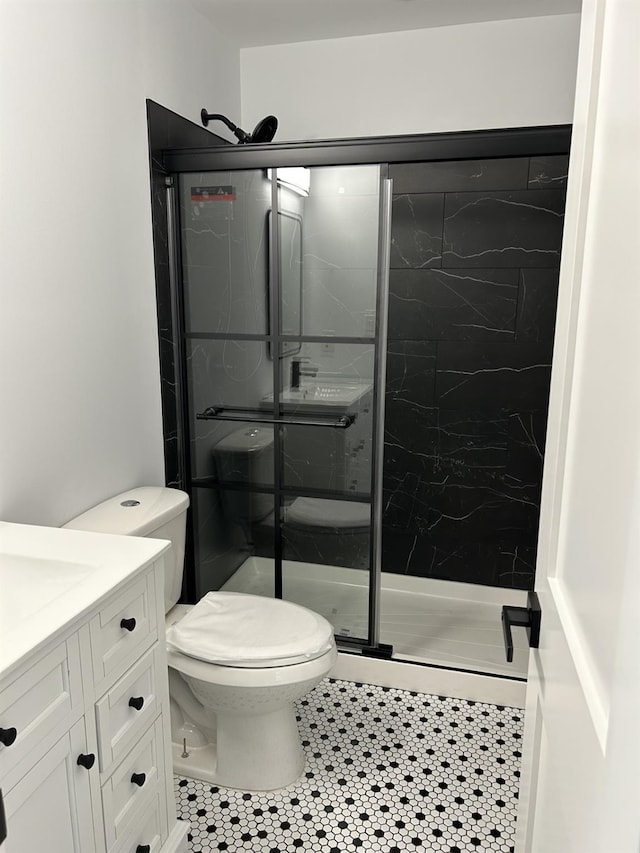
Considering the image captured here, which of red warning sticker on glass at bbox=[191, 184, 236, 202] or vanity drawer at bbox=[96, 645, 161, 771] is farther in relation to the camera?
red warning sticker on glass at bbox=[191, 184, 236, 202]

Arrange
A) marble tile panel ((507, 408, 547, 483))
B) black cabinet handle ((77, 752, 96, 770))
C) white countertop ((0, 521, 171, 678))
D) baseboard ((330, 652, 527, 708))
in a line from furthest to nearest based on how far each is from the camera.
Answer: marble tile panel ((507, 408, 547, 483)) < baseboard ((330, 652, 527, 708)) < black cabinet handle ((77, 752, 96, 770)) < white countertop ((0, 521, 171, 678))

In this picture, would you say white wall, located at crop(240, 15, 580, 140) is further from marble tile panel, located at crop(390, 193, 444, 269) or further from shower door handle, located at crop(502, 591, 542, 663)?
shower door handle, located at crop(502, 591, 542, 663)

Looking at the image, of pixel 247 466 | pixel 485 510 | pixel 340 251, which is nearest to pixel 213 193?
pixel 340 251

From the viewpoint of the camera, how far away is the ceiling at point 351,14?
2270 millimetres

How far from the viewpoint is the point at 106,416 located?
1.97 m

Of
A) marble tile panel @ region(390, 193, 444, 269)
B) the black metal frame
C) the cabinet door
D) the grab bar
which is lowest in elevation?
the cabinet door

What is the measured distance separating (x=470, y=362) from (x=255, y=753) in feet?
5.81

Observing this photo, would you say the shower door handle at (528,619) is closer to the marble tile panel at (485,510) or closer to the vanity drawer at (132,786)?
the vanity drawer at (132,786)

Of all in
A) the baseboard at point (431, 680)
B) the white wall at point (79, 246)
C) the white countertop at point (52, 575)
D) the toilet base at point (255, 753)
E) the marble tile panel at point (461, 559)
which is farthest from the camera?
the marble tile panel at point (461, 559)

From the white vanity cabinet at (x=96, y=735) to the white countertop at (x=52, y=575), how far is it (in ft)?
0.05

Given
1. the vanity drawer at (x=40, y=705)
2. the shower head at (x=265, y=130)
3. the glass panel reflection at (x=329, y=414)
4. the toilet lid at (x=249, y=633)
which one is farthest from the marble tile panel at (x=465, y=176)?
the vanity drawer at (x=40, y=705)

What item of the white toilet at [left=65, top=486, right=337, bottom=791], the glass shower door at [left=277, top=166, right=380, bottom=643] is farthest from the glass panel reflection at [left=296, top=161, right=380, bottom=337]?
the white toilet at [left=65, top=486, right=337, bottom=791]

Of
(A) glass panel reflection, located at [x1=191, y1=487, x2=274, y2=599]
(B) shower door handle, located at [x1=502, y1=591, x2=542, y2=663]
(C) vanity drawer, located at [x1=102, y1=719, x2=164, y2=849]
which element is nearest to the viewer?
(B) shower door handle, located at [x1=502, y1=591, x2=542, y2=663]

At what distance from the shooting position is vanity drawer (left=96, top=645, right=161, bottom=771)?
1240 mm
